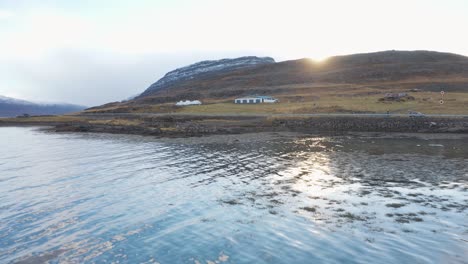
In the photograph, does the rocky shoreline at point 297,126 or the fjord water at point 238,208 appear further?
the rocky shoreline at point 297,126

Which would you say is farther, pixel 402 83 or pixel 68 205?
pixel 402 83

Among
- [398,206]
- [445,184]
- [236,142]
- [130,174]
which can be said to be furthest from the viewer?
[236,142]

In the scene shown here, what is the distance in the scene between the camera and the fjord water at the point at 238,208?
17500mm

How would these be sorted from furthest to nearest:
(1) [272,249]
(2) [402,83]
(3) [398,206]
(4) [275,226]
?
(2) [402,83]
(3) [398,206]
(4) [275,226]
(1) [272,249]

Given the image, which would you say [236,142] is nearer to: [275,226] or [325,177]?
[325,177]

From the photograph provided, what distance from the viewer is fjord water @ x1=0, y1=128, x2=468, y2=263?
17500 mm

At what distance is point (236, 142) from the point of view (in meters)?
61.2

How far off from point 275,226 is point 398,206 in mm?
9547

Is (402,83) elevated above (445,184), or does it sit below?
above

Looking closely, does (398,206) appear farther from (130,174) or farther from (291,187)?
(130,174)

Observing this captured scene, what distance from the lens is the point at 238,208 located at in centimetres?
2453

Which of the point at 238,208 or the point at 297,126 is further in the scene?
the point at 297,126

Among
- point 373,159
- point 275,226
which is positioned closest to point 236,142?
point 373,159

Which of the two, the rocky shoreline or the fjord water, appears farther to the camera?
the rocky shoreline
